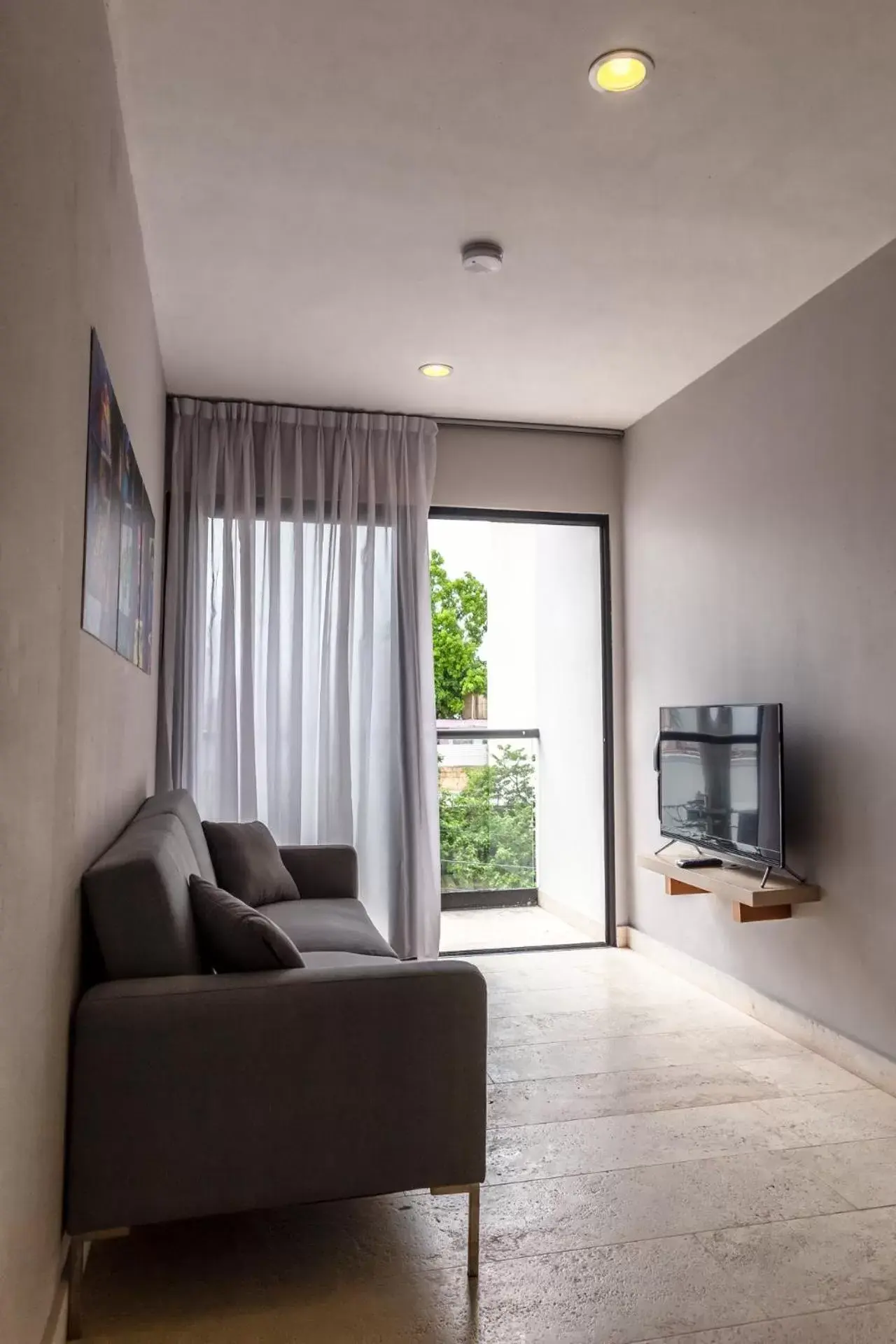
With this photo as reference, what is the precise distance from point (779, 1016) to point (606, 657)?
2070 millimetres

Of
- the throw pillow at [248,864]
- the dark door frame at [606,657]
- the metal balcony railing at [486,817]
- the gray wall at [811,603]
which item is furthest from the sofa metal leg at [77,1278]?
the metal balcony railing at [486,817]

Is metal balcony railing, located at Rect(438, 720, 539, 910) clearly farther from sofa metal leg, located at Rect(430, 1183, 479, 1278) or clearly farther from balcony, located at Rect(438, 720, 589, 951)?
sofa metal leg, located at Rect(430, 1183, 479, 1278)

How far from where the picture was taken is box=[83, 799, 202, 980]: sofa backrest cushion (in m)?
1.91

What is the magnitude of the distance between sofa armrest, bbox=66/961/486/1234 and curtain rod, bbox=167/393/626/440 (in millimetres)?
3329

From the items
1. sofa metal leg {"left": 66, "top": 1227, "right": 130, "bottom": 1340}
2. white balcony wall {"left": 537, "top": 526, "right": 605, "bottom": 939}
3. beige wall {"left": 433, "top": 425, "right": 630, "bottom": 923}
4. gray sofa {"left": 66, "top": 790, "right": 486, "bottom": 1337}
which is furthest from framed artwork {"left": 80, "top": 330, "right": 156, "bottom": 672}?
white balcony wall {"left": 537, "top": 526, "right": 605, "bottom": 939}

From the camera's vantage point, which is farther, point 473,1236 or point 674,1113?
point 674,1113

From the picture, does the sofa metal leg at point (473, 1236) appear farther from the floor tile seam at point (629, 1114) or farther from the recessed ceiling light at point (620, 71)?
the recessed ceiling light at point (620, 71)

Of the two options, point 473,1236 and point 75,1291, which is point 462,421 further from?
point 75,1291

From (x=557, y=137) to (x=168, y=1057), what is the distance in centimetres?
242

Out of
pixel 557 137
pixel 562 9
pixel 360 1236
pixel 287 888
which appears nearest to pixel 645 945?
pixel 287 888

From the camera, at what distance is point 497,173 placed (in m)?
2.70

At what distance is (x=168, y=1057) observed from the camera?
1.82 meters

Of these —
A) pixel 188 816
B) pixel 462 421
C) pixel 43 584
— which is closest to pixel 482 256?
pixel 462 421

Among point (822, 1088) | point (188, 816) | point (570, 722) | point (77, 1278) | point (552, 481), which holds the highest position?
point (552, 481)
